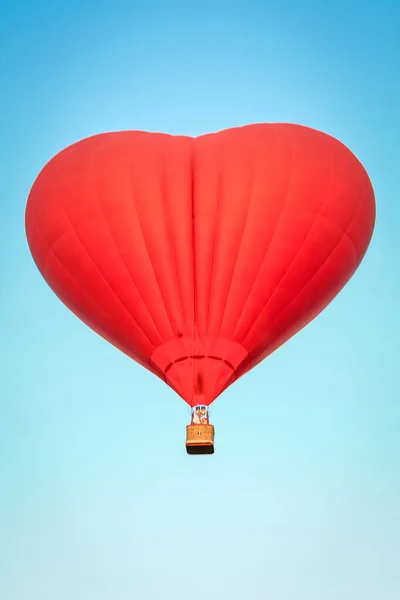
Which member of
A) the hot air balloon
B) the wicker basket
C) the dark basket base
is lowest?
the dark basket base

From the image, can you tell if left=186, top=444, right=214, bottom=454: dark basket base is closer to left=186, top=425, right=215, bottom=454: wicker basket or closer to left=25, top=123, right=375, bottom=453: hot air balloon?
left=186, top=425, right=215, bottom=454: wicker basket

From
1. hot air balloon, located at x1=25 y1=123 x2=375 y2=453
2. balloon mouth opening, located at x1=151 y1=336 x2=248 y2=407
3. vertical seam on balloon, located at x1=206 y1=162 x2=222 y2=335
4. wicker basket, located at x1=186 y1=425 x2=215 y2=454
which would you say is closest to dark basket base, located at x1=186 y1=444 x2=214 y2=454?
wicker basket, located at x1=186 y1=425 x2=215 y2=454

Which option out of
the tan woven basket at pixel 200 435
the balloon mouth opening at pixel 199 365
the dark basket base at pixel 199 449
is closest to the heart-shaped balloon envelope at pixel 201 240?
the balloon mouth opening at pixel 199 365

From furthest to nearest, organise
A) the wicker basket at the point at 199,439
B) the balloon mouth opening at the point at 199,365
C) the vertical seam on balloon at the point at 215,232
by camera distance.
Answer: the vertical seam on balloon at the point at 215,232, the balloon mouth opening at the point at 199,365, the wicker basket at the point at 199,439

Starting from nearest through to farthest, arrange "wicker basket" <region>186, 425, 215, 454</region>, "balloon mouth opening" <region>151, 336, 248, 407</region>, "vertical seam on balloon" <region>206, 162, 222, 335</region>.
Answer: "wicker basket" <region>186, 425, 215, 454</region>, "balloon mouth opening" <region>151, 336, 248, 407</region>, "vertical seam on balloon" <region>206, 162, 222, 335</region>

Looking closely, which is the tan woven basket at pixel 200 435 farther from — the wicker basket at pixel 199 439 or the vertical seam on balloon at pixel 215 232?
the vertical seam on balloon at pixel 215 232

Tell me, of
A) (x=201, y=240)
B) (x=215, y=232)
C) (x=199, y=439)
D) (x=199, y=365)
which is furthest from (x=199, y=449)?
(x=215, y=232)
